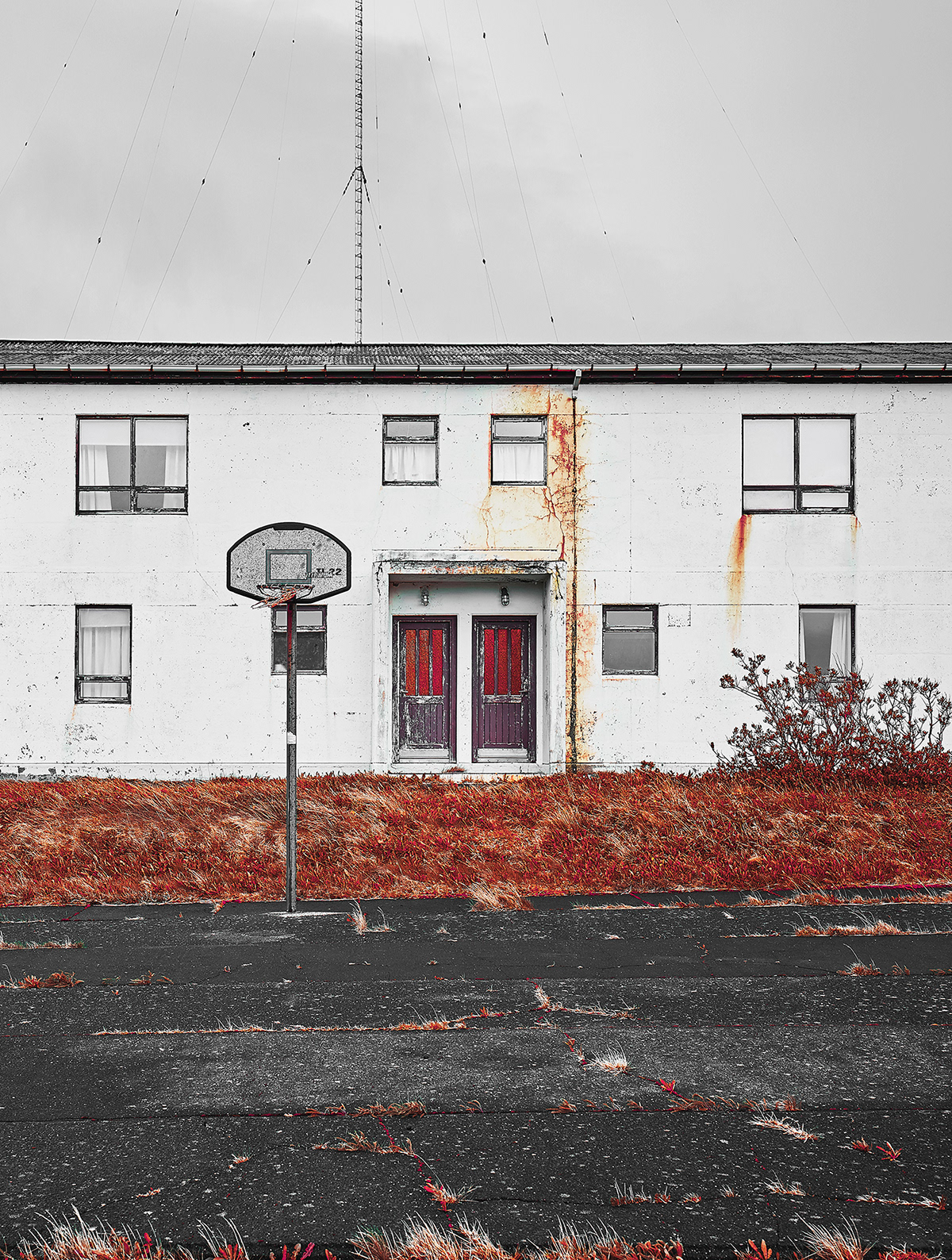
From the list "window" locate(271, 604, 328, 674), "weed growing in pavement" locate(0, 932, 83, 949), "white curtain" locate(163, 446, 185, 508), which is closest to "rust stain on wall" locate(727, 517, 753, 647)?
"window" locate(271, 604, 328, 674)

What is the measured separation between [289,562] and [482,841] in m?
3.45

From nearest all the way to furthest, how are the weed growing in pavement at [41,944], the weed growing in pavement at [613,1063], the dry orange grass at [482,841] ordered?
the weed growing in pavement at [613,1063], the weed growing in pavement at [41,944], the dry orange grass at [482,841]

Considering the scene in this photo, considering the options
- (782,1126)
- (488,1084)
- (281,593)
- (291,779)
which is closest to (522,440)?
(281,593)

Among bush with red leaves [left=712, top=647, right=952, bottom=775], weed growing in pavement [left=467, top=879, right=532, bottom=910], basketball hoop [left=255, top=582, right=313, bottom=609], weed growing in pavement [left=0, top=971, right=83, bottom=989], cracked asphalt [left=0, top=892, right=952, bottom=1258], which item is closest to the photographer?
cracked asphalt [left=0, top=892, right=952, bottom=1258]

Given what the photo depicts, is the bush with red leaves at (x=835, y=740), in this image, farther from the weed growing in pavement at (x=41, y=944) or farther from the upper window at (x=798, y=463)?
the weed growing in pavement at (x=41, y=944)

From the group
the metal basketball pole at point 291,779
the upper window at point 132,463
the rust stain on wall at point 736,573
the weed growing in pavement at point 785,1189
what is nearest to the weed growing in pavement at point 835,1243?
the weed growing in pavement at point 785,1189

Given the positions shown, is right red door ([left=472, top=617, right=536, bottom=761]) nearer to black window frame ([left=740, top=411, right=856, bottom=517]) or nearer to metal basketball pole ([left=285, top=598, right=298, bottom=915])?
black window frame ([left=740, top=411, right=856, bottom=517])

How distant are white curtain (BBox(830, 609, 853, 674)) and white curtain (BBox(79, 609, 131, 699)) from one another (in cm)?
1105

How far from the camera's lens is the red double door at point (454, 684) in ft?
58.5

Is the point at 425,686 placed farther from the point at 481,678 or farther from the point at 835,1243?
the point at 835,1243

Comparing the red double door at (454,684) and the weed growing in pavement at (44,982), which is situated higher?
the red double door at (454,684)

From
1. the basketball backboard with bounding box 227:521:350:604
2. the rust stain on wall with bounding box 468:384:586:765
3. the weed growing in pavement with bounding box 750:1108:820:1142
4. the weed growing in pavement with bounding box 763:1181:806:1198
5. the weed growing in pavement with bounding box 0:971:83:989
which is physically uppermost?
the rust stain on wall with bounding box 468:384:586:765

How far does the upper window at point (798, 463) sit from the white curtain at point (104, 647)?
10.0 metres

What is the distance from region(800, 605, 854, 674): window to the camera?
56.6ft
